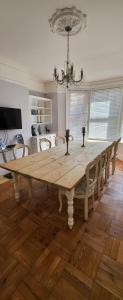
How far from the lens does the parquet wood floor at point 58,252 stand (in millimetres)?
1097

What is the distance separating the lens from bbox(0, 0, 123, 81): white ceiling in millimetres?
1497

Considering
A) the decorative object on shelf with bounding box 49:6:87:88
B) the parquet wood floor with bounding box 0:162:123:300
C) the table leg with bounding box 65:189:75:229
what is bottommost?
the parquet wood floor with bounding box 0:162:123:300

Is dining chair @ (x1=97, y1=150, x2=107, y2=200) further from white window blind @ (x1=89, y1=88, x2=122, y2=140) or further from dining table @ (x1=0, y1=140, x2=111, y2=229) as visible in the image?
white window blind @ (x1=89, y1=88, x2=122, y2=140)

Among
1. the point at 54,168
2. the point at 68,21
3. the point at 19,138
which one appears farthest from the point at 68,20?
the point at 19,138

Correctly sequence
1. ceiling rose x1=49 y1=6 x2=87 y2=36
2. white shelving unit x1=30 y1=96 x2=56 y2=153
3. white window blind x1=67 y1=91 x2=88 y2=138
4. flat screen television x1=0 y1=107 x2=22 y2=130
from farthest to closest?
white window blind x1=67 y1=91 x2=88 y2=138
white shelving unit x1=30 y1=96 x2=56 y2=153
flat screen television x1=0 y1=107 x2=22 y2=130
ceiling rose x1=49 y1=6 x2=87 y2=36

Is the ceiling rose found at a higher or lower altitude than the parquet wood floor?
higher

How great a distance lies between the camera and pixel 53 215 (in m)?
1.91

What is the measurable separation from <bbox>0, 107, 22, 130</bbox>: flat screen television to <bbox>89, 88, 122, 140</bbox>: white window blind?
2406mm

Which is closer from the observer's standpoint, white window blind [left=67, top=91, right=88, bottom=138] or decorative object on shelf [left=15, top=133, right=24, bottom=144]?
decorative object on shelf [left=15, top=133, right=24, bottom=144]

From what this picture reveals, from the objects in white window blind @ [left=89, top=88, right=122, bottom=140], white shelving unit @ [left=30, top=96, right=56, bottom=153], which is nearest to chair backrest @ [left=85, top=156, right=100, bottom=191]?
white shelving unit @ [left=30, top=96, right=56, bottom=153]

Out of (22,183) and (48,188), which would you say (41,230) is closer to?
(48,188)

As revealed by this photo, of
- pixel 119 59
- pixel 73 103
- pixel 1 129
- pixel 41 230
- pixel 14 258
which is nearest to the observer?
pixel 14 258

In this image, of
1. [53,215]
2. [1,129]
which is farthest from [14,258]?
[1,129]

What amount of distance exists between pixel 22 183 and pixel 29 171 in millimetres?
1367
